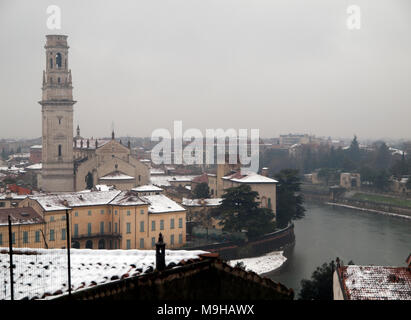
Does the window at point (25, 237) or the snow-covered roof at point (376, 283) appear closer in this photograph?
the snow-covered roof at point (376, 283)

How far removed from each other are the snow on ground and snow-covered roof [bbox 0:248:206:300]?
10.6 m

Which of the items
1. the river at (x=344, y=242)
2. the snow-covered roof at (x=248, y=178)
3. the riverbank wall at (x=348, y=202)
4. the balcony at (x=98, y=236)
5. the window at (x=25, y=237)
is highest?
the snow-covered roof at (x=248, y=178)

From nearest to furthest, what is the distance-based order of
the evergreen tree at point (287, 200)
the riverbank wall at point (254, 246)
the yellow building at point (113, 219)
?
1. the yellow building at point (113, 219)
2. the riverbank wall at point (254, 246)
3. the evergreen tree at point (287, 200)

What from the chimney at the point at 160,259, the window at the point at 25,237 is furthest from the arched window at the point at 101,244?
the chimney at the point at 160,259

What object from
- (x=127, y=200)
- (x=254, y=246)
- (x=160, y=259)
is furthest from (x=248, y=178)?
(x=160, y=259)

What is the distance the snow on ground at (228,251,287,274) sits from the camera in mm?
14848

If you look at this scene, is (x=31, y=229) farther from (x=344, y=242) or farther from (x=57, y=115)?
(x=57, y=115)

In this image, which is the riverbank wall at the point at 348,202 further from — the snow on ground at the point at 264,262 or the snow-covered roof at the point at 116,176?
the snow-covered roof at the point at 116,176

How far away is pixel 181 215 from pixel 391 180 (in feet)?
68.0

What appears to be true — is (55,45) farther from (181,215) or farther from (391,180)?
(391,180)

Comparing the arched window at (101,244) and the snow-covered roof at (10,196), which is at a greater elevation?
the snow-covered roof at (10,196)

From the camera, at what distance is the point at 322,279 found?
10.2 metres

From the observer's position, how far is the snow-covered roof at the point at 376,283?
22.7 ft

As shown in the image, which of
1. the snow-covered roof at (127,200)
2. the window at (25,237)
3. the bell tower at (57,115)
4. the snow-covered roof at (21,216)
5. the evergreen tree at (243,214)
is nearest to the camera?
the window at (25,237)
